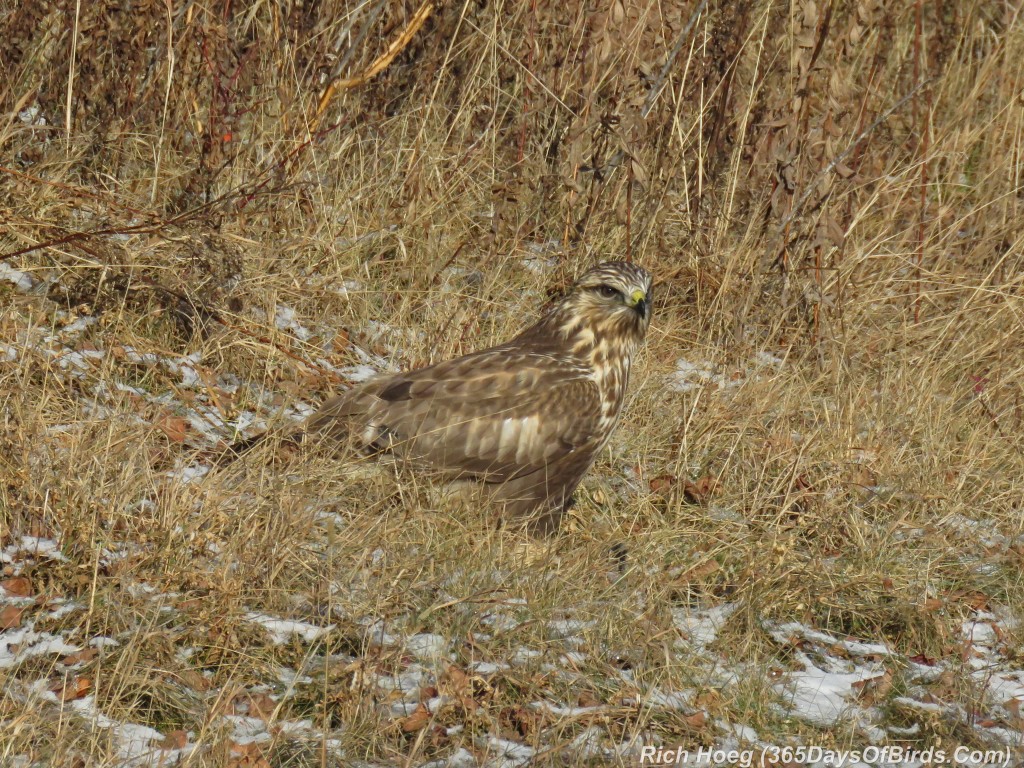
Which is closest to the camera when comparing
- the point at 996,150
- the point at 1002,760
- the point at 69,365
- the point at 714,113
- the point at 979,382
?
the point at 1002,760

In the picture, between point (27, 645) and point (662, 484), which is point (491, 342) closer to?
point (662, 484)

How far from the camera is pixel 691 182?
7.12 metres

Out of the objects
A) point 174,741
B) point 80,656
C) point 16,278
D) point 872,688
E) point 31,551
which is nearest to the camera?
point 174,741

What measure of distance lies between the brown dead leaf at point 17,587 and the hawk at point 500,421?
4.08 feet

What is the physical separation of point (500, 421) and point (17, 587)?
1953mm

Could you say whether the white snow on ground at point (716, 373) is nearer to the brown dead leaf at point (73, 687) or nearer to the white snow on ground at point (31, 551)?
the white snow on ground at point (31, 551)

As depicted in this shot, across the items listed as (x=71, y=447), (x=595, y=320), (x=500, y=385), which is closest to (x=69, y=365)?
(x=71, y=447)

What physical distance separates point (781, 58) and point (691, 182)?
0.78m

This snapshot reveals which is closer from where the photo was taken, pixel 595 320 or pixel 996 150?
pixel 595 320

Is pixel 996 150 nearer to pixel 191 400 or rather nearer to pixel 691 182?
pixel 691 182

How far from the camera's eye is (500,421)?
17.1 feet

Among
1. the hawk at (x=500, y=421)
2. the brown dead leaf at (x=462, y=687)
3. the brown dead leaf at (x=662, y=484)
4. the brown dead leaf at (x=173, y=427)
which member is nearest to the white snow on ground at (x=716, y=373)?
the brown dead leaf at (x=662, y=484)

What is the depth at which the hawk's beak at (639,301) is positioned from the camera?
17.8 ft

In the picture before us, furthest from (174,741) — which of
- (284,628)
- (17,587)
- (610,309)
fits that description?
(610,309)
